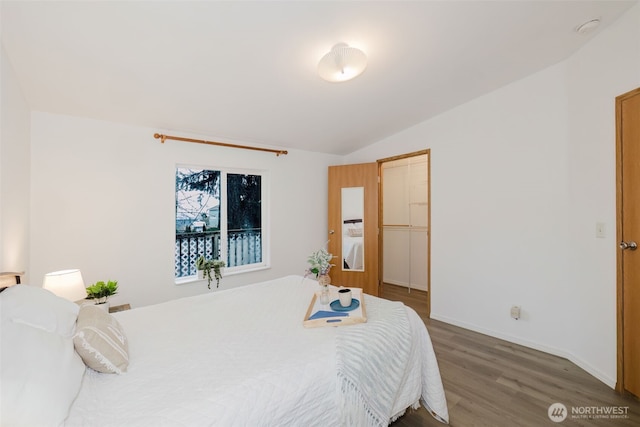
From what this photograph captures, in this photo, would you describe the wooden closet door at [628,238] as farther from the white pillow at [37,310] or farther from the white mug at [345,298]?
the white pillow at [37,310]

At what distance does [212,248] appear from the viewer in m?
3.33

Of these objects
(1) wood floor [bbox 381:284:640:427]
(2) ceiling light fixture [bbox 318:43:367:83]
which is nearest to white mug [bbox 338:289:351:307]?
(1) wood floor [bbox 381:284:640:427]

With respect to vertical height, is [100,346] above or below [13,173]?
below

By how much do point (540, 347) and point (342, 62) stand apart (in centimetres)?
303

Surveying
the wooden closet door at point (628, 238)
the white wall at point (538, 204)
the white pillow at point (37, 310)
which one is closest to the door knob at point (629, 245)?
the wooden closet door at point (628, 238)

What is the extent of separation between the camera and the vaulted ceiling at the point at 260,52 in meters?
1.56

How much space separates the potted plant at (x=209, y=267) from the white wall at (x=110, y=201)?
0.10 meters

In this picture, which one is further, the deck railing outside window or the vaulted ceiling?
the deck railing outside window

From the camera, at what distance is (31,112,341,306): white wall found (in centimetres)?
229

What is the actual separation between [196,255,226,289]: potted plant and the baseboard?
2.62 meters

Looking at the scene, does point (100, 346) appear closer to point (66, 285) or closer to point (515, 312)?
point (66, 285)

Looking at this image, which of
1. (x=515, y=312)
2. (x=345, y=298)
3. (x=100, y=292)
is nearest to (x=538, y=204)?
(x=515, y=312)

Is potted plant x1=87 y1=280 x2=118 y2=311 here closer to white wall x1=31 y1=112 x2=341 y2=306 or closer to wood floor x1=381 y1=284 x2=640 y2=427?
white wall x1=31 y1=112 x2=341 y2=306

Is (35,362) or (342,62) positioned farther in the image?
(342,62)
